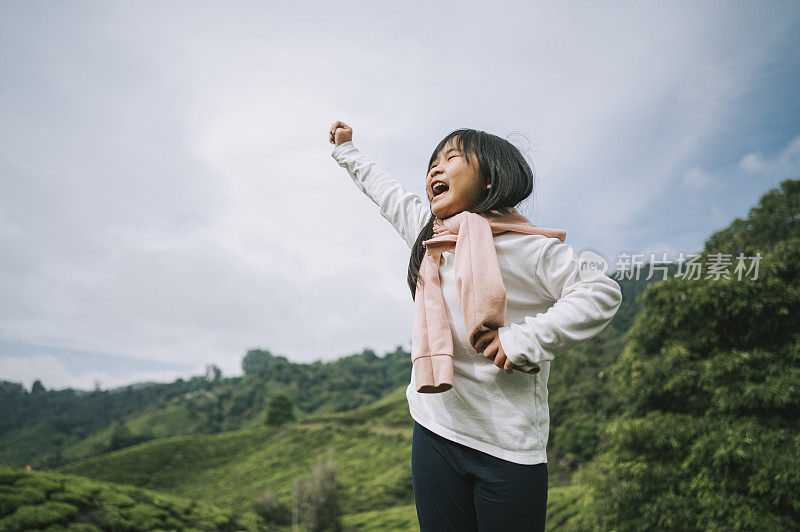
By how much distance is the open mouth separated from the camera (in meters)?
1.23

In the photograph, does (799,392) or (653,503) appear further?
(653,503)

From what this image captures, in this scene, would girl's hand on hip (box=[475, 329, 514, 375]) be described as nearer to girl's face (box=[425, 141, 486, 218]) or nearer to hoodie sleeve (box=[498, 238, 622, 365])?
hoodie sleeve (box=[498, 238, 622, 365])

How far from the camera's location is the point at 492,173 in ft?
3.90

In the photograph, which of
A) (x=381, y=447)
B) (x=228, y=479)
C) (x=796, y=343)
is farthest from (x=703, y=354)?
(x=228, y=479)

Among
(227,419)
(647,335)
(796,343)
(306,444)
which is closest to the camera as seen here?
(796,343)

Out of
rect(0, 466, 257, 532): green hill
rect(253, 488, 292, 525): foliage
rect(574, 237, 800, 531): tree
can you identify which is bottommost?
rect(253, 488, 292, 525): foliage

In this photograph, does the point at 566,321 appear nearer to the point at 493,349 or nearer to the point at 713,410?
the point at 493,349

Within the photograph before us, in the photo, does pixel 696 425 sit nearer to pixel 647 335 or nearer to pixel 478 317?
pixel 647 335

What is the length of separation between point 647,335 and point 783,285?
6.23 ft

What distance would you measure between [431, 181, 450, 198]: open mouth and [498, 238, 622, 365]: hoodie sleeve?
1.38ft

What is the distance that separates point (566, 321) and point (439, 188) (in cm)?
55

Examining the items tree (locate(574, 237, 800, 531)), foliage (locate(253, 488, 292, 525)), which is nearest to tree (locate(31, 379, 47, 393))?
foliage (locate(253, 488, 292, 525))

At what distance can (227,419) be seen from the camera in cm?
4469

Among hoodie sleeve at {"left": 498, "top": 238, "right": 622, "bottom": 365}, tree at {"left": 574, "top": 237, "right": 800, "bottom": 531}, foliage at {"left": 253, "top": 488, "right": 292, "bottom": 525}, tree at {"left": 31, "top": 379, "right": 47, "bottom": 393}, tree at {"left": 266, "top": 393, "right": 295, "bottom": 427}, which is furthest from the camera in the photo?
tree at {"left": 31, "top": 379, "right": 47, "bottom": 393}
